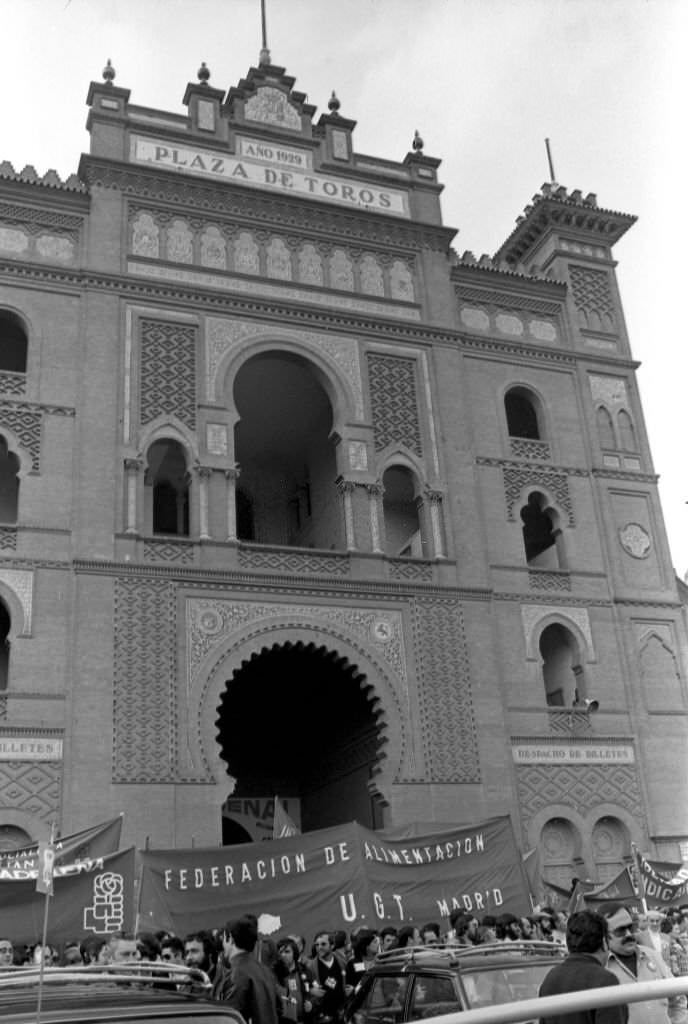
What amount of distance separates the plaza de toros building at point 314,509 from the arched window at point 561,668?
55 mm

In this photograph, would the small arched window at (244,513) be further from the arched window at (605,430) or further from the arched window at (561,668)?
the arched window at (605,430)

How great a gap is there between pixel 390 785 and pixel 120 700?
4530 mm

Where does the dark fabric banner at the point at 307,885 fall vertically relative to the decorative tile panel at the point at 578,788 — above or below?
below

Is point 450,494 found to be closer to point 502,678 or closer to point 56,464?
point 502,678

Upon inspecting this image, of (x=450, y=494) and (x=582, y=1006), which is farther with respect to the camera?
(x=450, y=494)

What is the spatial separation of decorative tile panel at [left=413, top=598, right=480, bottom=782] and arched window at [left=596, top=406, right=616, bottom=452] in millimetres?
5556

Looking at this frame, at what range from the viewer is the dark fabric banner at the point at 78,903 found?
10.8 m

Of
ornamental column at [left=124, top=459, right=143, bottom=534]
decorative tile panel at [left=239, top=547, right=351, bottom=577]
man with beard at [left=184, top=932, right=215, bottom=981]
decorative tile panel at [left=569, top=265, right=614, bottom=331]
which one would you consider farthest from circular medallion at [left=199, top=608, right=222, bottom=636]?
decorative tile panel at [left=569, top=265, right=614, bottom=331]

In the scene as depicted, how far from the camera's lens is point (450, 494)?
780 inches

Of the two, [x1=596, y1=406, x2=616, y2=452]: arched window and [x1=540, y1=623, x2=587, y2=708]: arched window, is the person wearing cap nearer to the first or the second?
[x1=540, y1=623, x2=587, y2=708]: arched window

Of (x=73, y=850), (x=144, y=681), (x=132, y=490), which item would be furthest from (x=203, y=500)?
(x=73, y=850)

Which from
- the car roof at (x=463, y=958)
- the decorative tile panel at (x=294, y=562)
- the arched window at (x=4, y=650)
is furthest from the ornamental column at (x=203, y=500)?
Result: the car roof at (x=463, y=958)

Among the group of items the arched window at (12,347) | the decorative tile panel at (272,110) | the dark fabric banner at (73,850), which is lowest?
the dark fabric banner at (73,850)

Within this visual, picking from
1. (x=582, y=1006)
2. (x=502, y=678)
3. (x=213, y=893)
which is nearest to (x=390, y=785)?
(x=502, y=678)
